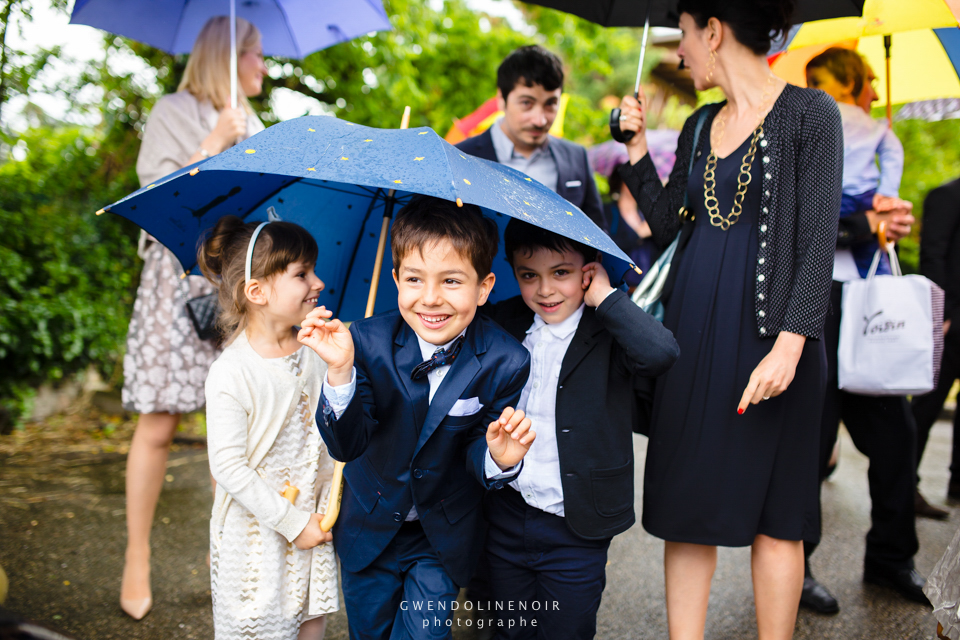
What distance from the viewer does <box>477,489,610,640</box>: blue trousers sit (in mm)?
2195

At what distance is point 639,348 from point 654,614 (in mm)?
1640

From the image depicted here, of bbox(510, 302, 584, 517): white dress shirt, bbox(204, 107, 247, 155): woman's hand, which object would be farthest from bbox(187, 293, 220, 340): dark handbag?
bbox(510, 302, 584, 517): white dress shirt

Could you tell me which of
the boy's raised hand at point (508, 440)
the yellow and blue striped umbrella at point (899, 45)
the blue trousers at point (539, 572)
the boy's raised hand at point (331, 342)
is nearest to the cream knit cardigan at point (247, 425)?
the boy's raised hand at point (331, 342)

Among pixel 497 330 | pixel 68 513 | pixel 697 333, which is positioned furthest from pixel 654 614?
pixel 68 513

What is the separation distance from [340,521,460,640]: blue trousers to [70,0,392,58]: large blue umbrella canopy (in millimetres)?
2557

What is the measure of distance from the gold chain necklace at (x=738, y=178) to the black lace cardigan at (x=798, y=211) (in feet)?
0.10

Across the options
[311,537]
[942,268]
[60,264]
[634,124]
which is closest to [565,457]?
[311,537]

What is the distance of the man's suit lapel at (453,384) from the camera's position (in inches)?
77.5

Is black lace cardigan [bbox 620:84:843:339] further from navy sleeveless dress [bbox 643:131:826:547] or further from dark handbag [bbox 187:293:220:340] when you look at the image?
dark handbag [bbox 187:293:220:340]

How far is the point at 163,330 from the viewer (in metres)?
2.87

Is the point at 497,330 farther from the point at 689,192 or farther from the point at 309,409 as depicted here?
the point at 689,192

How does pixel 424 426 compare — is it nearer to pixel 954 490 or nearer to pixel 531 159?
pixel 531 159

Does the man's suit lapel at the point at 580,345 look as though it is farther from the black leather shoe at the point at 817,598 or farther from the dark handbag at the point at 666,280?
the black leather shoe at the point at 817,598

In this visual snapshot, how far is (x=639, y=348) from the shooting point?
→ 6.54ft
